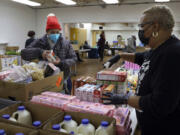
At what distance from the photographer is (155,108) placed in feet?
3.44

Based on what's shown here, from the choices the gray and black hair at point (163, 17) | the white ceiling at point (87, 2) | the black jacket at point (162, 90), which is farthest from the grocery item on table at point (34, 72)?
the white ceiling at point (87, 2)

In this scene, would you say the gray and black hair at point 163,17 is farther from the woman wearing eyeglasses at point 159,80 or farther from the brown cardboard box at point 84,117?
the brown cardboard box at point 84,117

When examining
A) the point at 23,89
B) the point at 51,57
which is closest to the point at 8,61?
the point at 51,57

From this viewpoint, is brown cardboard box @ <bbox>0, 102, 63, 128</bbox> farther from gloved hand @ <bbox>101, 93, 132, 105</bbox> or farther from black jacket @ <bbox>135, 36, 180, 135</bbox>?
black jacket @ <bbox>135, 36, 180, 135</bbox>

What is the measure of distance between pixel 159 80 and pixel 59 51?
1.62 m

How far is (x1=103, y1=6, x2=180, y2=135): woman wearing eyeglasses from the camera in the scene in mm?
1015

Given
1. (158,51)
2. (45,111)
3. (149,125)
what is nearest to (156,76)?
(158,51)

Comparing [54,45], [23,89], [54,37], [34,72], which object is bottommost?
[23,89]

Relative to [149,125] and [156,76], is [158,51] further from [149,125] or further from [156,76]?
[149,125]

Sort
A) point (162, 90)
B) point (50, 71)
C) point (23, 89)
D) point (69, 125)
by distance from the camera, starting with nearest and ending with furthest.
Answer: point (162, 90), point (69, 125), point (23, 89), point (50, 71)

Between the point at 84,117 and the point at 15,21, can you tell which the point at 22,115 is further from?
the point at 15,21

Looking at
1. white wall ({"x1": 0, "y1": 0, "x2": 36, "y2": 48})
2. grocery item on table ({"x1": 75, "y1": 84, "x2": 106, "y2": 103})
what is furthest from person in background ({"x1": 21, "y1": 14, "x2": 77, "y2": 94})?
white wall ({"x1": 0, "y1": 0, "x2": 36, "y2": 48})

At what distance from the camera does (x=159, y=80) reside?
3.39ft

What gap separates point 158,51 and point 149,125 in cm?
52
